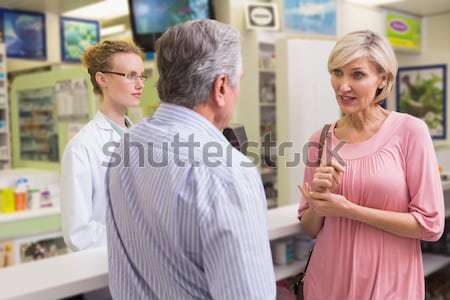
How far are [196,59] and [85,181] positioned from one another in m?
0.92

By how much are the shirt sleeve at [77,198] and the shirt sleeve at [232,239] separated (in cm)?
90

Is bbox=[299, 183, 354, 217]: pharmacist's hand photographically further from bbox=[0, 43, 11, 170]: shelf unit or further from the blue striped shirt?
bbox=[0, 43, 11, 170]: shelf unit

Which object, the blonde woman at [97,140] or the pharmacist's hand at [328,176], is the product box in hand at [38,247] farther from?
the pharmacist's hand at [328,176]

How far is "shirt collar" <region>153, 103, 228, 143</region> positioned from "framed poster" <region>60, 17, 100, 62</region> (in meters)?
4.67

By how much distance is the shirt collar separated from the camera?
99 centimetres

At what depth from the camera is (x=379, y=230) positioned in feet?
5.05

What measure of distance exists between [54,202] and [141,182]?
3367 millimetres

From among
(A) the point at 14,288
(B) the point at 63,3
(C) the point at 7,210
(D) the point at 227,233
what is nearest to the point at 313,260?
(D) the point at 227,233

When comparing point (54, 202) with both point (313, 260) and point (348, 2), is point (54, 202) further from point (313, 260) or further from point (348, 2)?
point (348, 2)

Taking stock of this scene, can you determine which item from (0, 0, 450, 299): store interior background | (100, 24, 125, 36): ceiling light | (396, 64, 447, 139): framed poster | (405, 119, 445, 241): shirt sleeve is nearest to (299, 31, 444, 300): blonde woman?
(405, 119, 445, 241): shirt sleeve

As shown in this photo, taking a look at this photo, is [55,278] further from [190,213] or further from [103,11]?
[103,11]

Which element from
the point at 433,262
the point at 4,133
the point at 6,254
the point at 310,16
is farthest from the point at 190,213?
the point at 4,133

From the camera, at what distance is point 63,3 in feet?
16.6

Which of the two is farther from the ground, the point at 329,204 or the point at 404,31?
the point at 404,31
